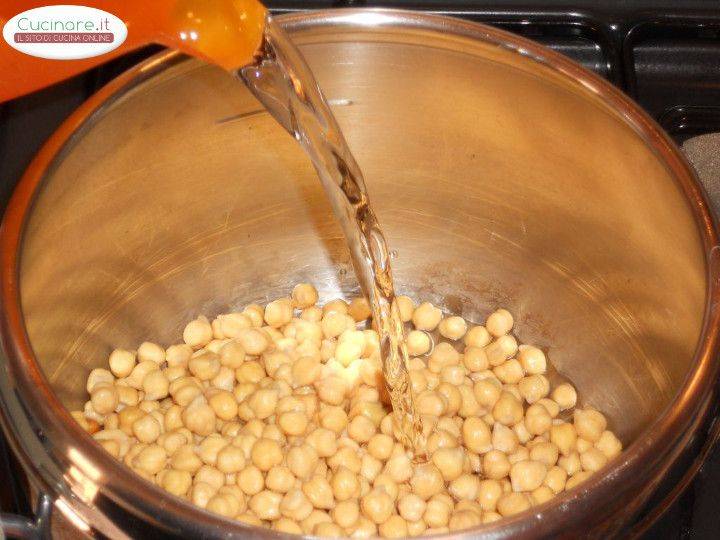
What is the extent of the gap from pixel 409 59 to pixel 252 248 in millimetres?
339

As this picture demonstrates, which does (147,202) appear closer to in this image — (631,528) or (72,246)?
(72,246)

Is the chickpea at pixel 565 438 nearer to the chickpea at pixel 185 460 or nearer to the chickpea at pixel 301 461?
the chickpea at pixel 301 461

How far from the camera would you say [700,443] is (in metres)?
0.80

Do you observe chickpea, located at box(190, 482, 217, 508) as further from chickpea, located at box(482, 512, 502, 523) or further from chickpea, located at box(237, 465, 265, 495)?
chickpea, located at box(482, 512, 502, 523)

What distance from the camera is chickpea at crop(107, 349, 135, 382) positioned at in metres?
1.16

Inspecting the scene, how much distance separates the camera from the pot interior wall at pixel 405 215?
3.27 feet

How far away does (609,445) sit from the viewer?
1120 mm

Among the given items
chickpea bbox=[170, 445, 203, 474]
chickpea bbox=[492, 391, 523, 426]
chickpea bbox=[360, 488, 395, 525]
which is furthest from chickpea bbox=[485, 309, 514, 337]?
chickpea bbox=[170, 445, 203, 474]


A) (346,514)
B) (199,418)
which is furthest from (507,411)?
(199,418)

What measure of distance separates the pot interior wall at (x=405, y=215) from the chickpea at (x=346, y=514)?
1.10ft

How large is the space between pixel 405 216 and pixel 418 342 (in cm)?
17

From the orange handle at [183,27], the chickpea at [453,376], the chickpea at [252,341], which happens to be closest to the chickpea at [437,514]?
the chickpea at [453,376]

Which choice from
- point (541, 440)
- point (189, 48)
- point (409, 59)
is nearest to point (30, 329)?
point (189, 48)
